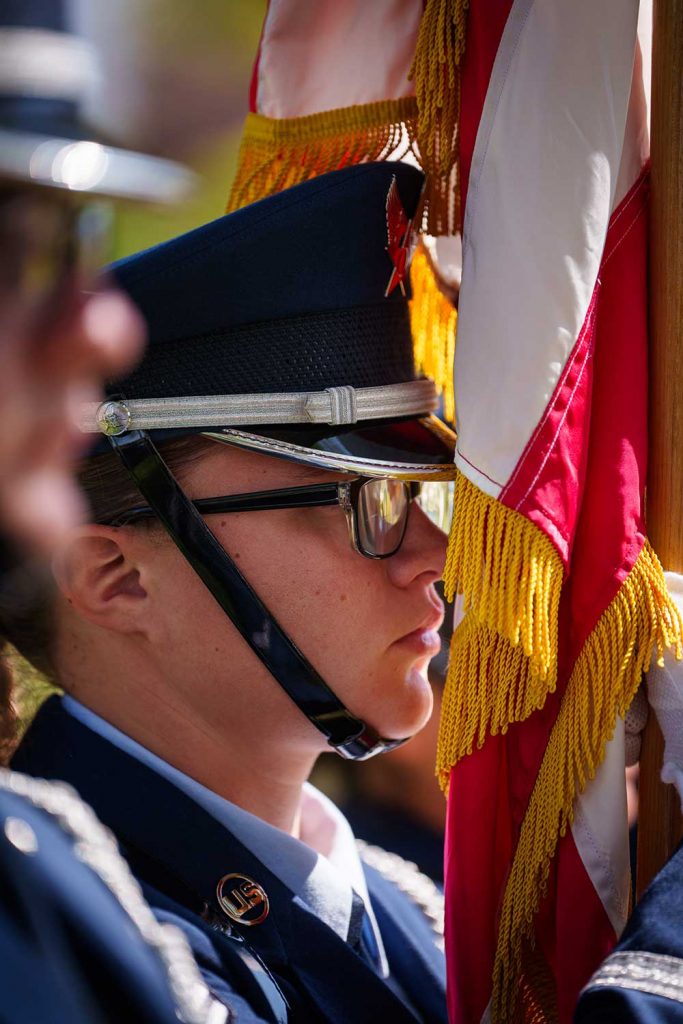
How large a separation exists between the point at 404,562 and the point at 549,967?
608 mm

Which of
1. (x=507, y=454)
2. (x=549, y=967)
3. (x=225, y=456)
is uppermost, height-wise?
(x=225, y=456)

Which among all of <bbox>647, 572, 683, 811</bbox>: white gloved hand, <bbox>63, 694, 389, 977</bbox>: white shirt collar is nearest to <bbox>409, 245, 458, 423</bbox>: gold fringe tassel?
<bbox>647, 572, 683, 811</bbox>: white gloved hand

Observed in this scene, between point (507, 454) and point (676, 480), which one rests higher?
point (507, 454)

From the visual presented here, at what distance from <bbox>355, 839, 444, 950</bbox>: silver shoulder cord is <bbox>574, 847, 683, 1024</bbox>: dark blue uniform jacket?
0.82 m

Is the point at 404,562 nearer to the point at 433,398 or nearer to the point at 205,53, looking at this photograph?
the point at 433,398

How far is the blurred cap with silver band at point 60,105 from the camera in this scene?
1.37 meters

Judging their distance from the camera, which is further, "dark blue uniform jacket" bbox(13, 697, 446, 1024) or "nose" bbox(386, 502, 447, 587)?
"nose" bbox(386, 502, 447, 587)

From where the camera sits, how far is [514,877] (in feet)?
4.30

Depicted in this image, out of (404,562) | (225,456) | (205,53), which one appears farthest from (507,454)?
(205,53)

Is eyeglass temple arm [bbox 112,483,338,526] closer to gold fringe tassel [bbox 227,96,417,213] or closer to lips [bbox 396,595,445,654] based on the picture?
lips [bbox 396,595,445,654]

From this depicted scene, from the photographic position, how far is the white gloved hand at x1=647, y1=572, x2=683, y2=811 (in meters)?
1.22

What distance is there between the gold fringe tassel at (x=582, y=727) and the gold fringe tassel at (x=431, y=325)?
56 centimetres

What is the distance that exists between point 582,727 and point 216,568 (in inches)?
22.2

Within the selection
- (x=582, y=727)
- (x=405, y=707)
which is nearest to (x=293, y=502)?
(x=405, y=707)
